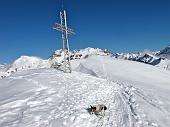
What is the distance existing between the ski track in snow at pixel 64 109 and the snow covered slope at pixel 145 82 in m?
1.85

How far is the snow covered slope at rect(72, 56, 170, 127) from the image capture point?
84.1 feet

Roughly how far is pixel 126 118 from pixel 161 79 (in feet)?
120

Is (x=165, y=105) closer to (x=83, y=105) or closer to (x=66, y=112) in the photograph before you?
(x=83, y=105)

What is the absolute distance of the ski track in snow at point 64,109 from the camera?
22.2 m

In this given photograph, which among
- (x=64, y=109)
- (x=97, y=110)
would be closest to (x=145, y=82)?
(x=64, y=109)

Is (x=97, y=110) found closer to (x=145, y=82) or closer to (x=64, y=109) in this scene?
(x=64, y=109)

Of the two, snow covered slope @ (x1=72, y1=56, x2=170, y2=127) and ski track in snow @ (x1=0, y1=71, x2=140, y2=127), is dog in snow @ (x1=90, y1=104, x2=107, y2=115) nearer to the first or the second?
ski track in snow @ (x1=0, y1=71, x2=140, y2=127)

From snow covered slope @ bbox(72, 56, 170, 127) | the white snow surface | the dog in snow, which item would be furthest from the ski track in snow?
snow covered slope @ bbox(72, 56, 170, 127)

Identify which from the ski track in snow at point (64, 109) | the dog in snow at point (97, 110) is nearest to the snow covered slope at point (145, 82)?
the ski track in snow at point (64, 109)

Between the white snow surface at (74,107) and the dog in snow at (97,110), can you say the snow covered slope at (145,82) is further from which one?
the dog in snow at (97,110)

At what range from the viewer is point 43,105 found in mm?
27453

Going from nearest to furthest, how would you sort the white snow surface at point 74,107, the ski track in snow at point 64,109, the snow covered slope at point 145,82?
the ski track in snow at point 64,109 < the white snow surface at point 74,107 < the snow covered slope at point 145,82

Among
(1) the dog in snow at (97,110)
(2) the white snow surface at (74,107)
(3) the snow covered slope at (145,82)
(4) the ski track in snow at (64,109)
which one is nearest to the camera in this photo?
(4) the ski track in snow at (64,109)

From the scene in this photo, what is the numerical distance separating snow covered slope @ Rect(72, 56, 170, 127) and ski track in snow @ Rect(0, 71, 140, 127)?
6.06ft
